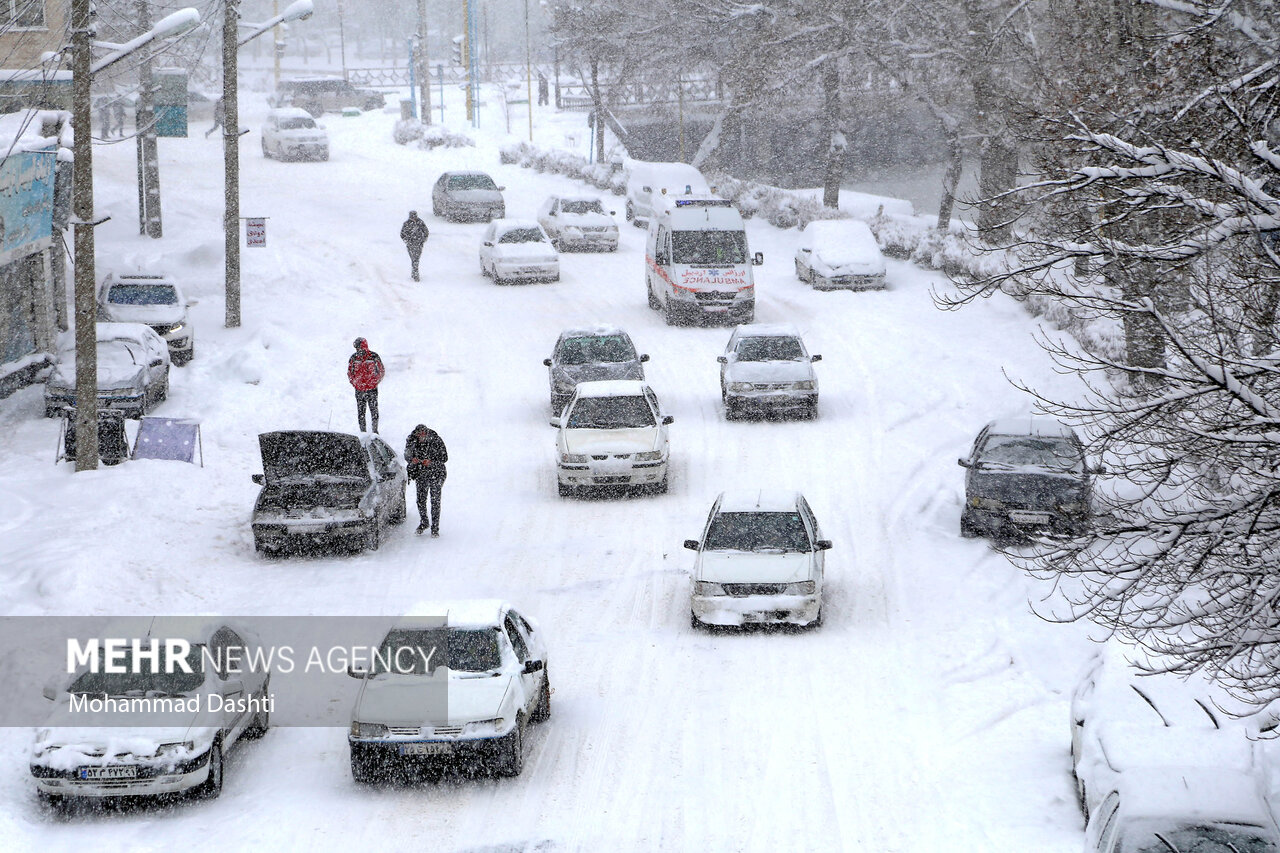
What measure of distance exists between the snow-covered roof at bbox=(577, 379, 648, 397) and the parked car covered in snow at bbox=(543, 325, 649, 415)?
2.48 m

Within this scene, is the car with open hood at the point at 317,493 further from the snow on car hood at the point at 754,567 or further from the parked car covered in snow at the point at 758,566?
the snow on car hood at the point at 754,567

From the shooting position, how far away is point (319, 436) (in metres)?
19.3

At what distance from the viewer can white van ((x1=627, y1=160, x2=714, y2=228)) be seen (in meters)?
Result: 44.2

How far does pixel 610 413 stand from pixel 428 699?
10.6 meters

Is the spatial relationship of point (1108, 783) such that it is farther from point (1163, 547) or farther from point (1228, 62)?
point (1228, 62)

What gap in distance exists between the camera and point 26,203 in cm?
2628

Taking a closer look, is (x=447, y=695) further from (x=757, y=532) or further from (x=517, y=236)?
(x=517, y=236)

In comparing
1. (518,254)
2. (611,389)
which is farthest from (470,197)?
(611,389)

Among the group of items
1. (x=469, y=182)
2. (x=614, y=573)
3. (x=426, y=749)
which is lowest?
(x=426, y=749)

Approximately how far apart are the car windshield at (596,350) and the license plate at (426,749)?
588 inches

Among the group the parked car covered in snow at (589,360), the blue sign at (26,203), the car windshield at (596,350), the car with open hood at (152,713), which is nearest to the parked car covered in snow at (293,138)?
the blue sign at (26,203)

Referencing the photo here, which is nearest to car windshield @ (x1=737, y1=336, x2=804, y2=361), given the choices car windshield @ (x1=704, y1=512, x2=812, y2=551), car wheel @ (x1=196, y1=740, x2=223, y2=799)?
car windshield @ (x1=704, y1=512, x2=812, y2=551)

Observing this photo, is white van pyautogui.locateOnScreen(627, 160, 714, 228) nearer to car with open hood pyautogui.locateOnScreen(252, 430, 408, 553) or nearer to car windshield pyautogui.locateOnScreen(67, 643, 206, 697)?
car with open hood pyautogui.locateOnScreen(252, 430, 408, 553)

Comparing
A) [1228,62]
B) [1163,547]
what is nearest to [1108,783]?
[1163,547]
